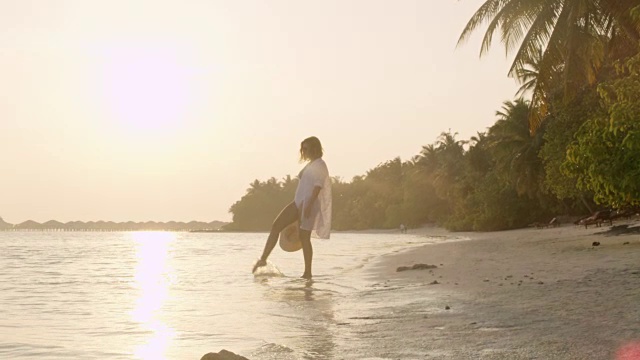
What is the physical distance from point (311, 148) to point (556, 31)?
28.2ft

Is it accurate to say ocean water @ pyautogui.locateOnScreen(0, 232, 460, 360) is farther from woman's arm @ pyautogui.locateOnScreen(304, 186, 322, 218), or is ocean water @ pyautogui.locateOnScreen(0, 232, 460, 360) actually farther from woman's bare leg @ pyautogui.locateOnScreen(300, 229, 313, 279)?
woman's arm @ pyautogui.locateOnScreen(304, 186, 322, 218)

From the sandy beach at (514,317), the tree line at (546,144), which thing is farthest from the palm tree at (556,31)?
the sandy beach at (514,317)

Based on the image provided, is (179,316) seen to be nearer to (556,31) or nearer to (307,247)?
(307,247)

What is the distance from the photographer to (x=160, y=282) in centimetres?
949

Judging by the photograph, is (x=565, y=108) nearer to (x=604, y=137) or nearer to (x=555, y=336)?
(x=604, y=137)

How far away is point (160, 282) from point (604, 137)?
8258 mm

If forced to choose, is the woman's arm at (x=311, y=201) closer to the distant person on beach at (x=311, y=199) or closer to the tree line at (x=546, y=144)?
the distant person on beach at (x=311, y=199)

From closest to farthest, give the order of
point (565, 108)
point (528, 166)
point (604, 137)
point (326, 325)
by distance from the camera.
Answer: point (326, 325) → point (604, 137) → point (565, 108) → point (528, 166)

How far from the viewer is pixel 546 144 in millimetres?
24531

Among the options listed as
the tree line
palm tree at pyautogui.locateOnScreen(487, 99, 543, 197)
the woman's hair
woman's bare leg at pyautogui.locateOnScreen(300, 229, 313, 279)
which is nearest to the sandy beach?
woman's bare leg at pyautogui.locateOnScreen(300, 229, 313, 279)

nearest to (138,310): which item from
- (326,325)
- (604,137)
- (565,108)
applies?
(326,325)

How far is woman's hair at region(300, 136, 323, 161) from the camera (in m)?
9.53

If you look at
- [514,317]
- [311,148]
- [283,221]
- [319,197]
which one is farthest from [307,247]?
[514,317]

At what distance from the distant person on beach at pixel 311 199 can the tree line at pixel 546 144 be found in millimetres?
5358
